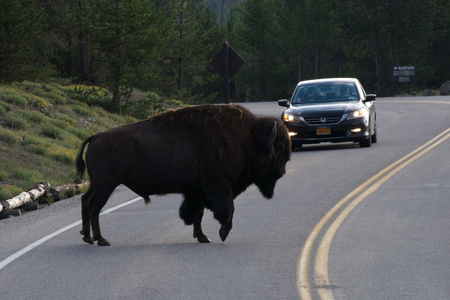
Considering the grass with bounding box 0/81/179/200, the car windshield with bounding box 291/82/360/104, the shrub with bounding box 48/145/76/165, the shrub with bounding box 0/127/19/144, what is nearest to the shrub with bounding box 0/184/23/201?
the grass with bounding box 0/81/179/200

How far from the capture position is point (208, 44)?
86.6m

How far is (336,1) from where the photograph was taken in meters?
82.1

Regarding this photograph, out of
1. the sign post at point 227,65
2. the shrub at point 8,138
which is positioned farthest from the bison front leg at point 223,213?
the sign post at point 227,65

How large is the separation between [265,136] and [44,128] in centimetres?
1474

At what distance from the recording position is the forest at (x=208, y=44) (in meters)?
30.9

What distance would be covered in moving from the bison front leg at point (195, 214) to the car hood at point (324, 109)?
12.1 meters

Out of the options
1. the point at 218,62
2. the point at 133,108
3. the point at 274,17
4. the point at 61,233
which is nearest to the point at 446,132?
the point at 218,62

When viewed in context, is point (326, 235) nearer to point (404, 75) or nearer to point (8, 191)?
point (8, 191)

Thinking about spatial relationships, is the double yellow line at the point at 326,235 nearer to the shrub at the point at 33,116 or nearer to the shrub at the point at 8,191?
the shrub at the point at 8,191

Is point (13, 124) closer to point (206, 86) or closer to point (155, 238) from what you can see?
point (155, 238)

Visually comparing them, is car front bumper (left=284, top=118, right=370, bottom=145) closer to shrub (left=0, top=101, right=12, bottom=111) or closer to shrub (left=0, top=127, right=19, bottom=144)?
shrub (left=0, top=127, right=19, bottom=144)

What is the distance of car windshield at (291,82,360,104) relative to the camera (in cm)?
2400

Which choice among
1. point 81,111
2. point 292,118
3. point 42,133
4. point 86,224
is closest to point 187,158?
point 86,224

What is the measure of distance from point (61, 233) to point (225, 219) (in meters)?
2.50
